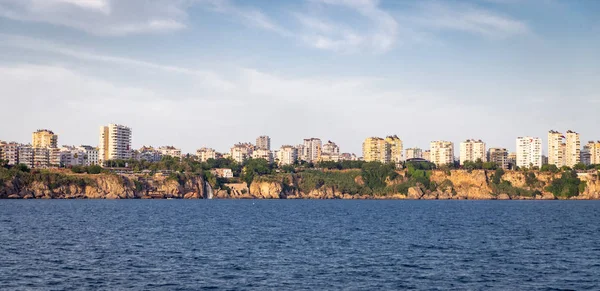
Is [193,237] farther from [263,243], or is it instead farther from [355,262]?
[355,262]

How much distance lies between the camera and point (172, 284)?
3869cm

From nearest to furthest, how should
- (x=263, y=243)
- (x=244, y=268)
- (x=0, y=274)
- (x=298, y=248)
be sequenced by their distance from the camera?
(x=0, y=274) → (x=244, y=268) → (x=298, y=248) → (x=263, y=243)

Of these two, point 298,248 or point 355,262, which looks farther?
point 298,248

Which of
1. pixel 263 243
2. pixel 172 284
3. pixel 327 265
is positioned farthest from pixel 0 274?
pixel 263 243

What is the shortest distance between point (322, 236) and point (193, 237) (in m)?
13.2

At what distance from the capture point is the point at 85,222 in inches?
3401

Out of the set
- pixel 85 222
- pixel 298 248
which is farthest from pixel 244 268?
pixel 85 222

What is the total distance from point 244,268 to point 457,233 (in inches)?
1399

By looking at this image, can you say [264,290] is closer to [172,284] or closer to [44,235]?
[172,284]

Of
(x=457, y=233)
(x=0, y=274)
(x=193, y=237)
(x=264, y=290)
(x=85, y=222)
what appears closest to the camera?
(x=264, y=290)

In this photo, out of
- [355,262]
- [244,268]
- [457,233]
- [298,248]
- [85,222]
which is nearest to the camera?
[244,268]

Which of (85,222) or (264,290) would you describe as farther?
(85,222)

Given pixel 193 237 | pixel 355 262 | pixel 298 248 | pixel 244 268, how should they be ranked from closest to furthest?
pixel 244 268 < pixel 355 262 < pixel 298 248 < pixel 193 237

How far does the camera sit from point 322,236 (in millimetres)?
68750
